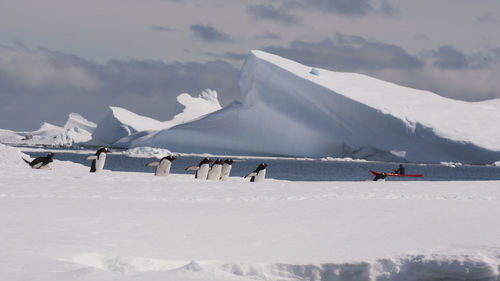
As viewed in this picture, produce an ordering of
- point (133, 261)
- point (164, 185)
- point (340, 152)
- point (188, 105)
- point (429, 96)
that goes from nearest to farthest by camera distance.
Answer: point (133, 261) → point (164, 185) → point (340, 152) → point (429, 96) → point (188, 105)

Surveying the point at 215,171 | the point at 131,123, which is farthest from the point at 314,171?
the point at 131,123

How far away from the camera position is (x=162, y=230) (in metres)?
6.36

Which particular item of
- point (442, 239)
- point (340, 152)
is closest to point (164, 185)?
point (442, 239)

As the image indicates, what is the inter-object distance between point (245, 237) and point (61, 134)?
8518 centimetres

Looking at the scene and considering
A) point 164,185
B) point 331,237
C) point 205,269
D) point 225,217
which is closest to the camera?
point 205,269

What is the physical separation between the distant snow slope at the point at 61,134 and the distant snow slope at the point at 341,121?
42.4 meters

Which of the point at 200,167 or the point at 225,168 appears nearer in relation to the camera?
the point at 225,168

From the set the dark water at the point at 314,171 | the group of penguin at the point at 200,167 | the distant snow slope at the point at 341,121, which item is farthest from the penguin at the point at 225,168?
the distant snow slope at the point at 341,121

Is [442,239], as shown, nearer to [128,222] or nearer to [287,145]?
[128,222]

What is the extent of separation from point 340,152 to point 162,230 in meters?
40.5

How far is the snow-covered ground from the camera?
Answer: 483cm

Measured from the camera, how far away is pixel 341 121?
142 ft

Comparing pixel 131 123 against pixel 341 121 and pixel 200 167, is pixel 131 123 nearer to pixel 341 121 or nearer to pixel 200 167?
pixel 341 121

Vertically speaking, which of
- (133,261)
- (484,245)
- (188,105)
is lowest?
(133,261)
